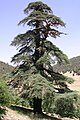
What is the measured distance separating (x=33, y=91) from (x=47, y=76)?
2859 mm

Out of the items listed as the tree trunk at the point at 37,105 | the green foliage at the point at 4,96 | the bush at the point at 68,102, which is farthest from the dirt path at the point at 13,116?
the tree trunk at the point at 37,105

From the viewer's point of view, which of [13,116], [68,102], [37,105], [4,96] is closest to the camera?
[4,96]

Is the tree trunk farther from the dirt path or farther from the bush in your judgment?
the dirt path

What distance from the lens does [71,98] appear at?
76.4 feet

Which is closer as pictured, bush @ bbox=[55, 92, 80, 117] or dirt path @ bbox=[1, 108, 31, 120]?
dirt path @ bbox=[1, 108, 31, 120]

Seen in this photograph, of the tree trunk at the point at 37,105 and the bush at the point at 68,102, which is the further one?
the tree trunk at the point at 37,105

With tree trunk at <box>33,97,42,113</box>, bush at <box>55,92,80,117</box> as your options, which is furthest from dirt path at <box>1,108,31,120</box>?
tree trunk at <box>33,97,42,113</box>

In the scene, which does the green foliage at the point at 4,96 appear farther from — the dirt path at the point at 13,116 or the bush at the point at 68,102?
the bush at the point at 68,102

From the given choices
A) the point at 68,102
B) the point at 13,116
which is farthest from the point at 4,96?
the point at 68,102

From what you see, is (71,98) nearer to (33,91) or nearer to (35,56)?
(33,91)

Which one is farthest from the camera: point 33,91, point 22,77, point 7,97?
point 22,77

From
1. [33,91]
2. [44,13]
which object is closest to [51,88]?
[33,91]

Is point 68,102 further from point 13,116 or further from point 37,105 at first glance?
point 13,116

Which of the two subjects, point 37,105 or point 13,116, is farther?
point 37,105
